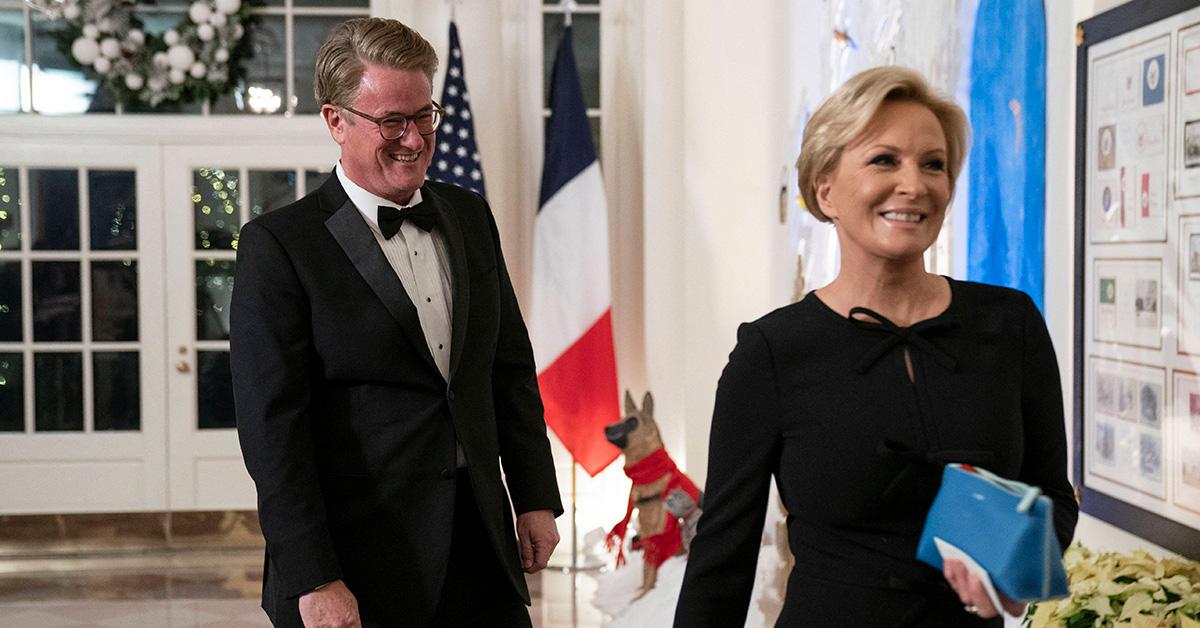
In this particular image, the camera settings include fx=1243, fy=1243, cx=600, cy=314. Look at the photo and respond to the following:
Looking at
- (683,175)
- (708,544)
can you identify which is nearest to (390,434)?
(708,544)

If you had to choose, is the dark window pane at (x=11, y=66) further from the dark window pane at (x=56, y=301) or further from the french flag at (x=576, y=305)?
the french flag at (x=576, y=305)

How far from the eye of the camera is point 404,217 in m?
1.98

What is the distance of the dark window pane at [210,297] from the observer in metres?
6.61

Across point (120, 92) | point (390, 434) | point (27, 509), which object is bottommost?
point (27, 509)

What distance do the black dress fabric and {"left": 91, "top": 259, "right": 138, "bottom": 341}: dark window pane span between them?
574 centimetres

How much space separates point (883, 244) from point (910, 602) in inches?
15.7

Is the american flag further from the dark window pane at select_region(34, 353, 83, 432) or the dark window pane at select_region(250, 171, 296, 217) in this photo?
the dark window pane at select_region(34, 353, 83, 432)

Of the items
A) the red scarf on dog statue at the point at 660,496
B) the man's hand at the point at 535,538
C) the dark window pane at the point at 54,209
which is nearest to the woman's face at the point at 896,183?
the man's hand at the point at 535,538

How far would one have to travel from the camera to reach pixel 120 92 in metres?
6.42

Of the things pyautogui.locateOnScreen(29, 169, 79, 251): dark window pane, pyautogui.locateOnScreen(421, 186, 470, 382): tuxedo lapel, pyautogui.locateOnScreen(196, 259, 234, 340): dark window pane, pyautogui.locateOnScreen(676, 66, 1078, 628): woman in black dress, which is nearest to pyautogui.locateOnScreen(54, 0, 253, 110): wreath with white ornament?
pyautogui.locateOnScreen(29, 169, 79, 251): dark window pane

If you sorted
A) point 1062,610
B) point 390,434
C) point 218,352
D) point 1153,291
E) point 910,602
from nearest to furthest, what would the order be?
point 910,602 → point 390,434 → point 1062,610 → point 1153,291 → point 218,352

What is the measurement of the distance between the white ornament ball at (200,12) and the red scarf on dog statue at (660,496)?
130 inches

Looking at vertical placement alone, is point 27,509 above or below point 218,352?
below

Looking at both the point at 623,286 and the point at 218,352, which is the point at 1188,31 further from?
the point at 218,352
